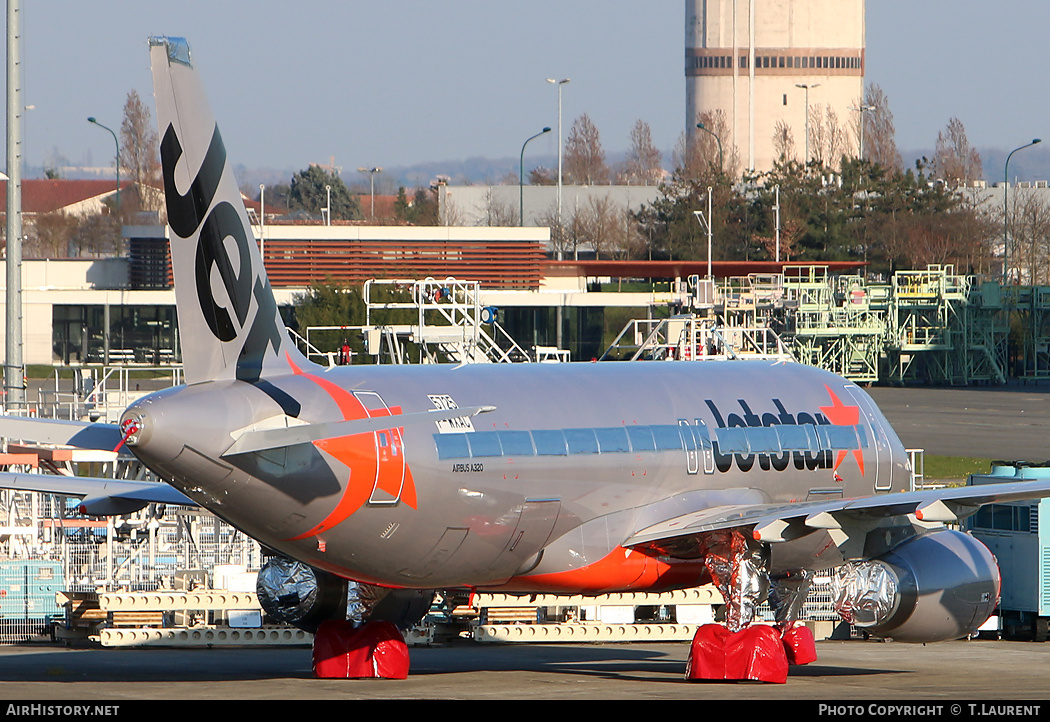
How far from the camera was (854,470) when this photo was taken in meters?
22.4

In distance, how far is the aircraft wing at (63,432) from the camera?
1599 cm

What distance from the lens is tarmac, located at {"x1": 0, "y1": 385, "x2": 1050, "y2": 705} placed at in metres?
17.7

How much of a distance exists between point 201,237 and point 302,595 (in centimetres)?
582

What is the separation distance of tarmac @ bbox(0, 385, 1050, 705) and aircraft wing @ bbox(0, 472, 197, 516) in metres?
2.20

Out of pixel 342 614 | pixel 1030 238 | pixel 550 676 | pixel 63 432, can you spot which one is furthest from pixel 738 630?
pixel 1030 238

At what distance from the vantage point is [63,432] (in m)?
16.4

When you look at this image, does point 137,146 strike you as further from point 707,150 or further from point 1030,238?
point 1030,238

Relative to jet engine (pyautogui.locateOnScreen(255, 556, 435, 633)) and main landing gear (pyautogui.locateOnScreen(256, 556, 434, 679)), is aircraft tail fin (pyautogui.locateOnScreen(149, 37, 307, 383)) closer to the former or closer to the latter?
main landing gear (pyautogui.locateOnScreen(256, 556, 434, 679))

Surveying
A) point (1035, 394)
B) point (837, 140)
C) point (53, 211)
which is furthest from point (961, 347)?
point (53, 211)

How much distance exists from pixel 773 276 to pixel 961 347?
14572 mm

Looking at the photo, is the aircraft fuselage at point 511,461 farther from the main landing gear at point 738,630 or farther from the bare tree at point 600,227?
the bare tree at point 600,227

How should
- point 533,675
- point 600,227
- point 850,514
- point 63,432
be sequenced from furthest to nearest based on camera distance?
point 600,227
point 533,675
point 850,514
point 63,432

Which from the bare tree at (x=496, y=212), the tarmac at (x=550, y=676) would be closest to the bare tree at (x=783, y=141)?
the bare tree at (x=496, y=212)

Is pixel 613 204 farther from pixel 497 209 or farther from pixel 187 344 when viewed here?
pixel 187 344
